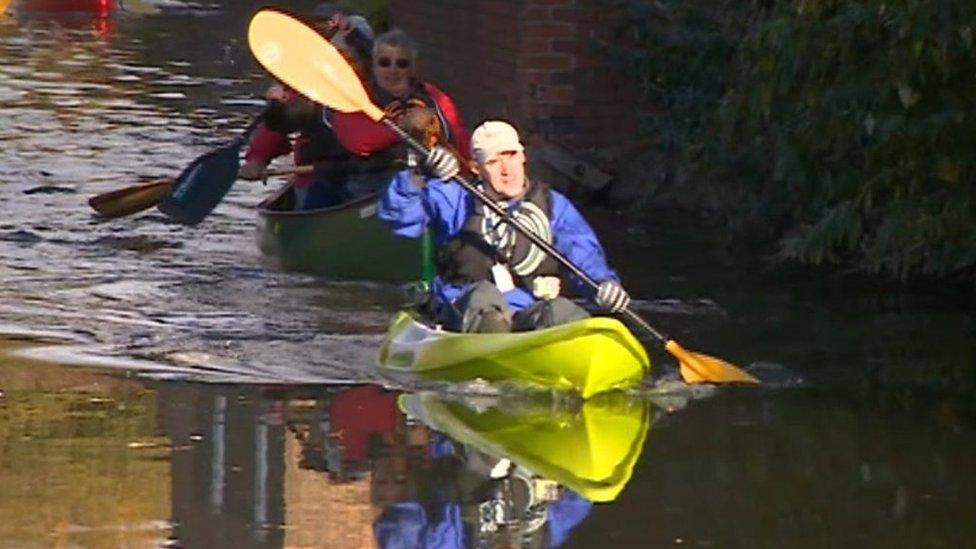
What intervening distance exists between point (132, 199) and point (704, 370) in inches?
220

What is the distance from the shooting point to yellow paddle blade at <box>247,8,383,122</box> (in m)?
11.3

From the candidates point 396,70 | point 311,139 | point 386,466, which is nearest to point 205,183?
point 311,139

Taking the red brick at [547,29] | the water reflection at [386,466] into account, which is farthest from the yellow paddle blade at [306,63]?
the red brick at [547,29]

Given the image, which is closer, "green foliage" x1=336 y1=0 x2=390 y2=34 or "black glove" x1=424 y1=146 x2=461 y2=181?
"black glove" x1=424 y1=146 x2=461 y2=181

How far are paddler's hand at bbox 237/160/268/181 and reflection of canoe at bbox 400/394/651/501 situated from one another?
14.8 feet

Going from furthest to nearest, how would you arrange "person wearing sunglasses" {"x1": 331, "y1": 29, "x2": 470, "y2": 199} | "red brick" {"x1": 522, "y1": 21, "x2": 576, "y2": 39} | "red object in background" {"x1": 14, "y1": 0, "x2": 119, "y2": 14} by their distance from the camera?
"red object in background" {"x1": 14, "y1": 0, "x2": 119, "y2": 14} → "red brick" {"x1": 522, "y1": 21, "x2": 576, "y2": 39} → "person wearing sunglasses" {"x1": 331, "y1": 29, "x2": 470, "y2": 199}

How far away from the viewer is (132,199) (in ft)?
47.6

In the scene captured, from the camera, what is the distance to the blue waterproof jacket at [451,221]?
1012cm

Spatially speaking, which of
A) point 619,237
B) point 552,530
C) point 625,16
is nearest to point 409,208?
point 552,530

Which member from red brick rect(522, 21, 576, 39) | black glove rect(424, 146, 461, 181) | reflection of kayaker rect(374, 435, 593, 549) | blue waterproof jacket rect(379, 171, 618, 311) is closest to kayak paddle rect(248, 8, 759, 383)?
blue waterproof jacket rect(379, 171, 618, 311)

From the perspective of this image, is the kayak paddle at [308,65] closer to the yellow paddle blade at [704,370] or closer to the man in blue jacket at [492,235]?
the man in blue jacket at [492,235]

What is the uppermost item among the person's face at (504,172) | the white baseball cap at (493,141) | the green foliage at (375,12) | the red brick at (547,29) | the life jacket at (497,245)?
the red brick at (547,29)

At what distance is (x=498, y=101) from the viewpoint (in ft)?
53.7

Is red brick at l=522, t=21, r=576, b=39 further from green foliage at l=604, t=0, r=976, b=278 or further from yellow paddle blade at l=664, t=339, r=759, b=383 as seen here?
yellow paddle blade at l=664, t=339, r=759, b=383
